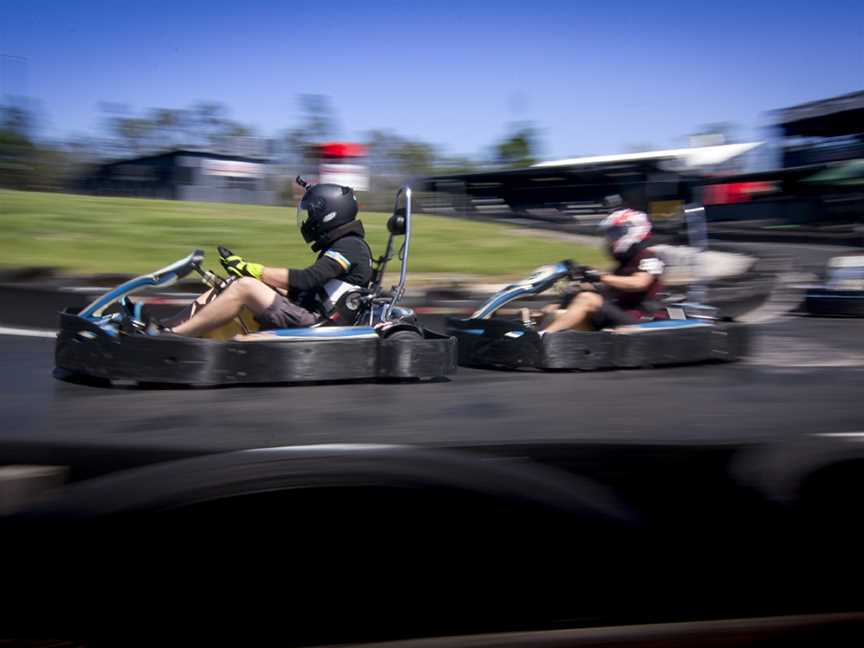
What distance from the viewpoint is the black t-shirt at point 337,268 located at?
14.7 ft

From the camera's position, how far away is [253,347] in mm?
4207

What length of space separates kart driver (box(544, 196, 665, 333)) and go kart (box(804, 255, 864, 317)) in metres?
3.51

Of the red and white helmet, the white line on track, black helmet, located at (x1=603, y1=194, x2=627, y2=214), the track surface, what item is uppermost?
black helmet, located at (x1=603, y1=194, x2=627, y2=214)

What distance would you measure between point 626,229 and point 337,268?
70.2 inches

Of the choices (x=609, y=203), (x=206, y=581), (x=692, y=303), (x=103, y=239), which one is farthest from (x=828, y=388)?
(x=103, y=239)

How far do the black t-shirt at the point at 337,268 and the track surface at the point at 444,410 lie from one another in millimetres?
539

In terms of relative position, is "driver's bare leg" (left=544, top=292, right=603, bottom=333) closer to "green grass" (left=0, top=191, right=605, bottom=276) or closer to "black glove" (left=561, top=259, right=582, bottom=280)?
"black glove" (left=561, top=259, right=582, bottom=280)

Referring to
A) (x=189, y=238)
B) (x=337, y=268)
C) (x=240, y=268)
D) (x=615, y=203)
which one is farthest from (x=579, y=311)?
(x=189, y=238)

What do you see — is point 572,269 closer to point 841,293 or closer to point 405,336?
point 405,336

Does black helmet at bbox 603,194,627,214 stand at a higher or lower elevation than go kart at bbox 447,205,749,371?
higher

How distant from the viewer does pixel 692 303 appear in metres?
5.48

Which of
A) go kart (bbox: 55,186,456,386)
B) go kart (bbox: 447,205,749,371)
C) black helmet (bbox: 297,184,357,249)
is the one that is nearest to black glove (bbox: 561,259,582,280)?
go kart (bbox: 447,205,749,371)

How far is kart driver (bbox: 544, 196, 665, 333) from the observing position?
5180 mm

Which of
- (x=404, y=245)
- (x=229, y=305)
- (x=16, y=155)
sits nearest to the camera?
(x=229, y=305)
